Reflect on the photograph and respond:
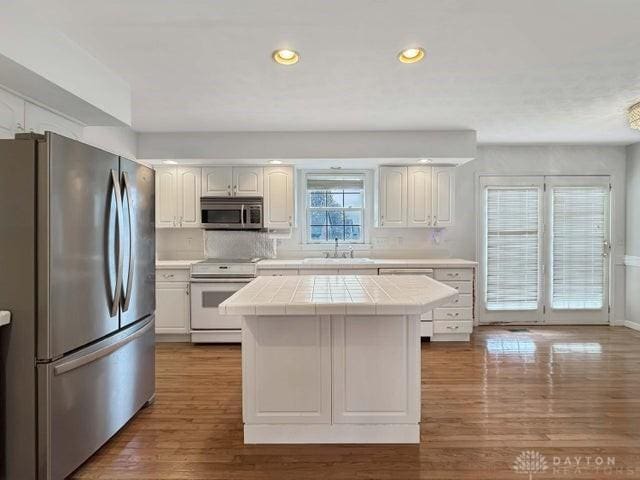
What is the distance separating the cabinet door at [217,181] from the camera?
Answer: 4.64 meters

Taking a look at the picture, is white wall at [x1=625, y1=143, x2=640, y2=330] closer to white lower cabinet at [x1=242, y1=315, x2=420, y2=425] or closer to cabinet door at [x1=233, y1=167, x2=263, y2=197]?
white lower cabinet at [x1=242, y1=315, x2=420, y2=425]

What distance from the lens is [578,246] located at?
17.0 feet

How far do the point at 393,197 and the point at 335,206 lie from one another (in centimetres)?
89

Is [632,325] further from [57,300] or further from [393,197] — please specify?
[57,300]

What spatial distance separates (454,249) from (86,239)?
438 centimetres

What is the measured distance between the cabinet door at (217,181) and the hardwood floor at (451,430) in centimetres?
195

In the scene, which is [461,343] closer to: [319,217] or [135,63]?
[319,217]

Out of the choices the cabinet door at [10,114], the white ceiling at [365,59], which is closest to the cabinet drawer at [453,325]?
the white ceiling at [365,59]

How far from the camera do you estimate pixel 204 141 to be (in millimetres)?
4430

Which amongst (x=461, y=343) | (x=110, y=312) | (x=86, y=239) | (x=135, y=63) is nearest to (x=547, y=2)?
(x=135, y=63)

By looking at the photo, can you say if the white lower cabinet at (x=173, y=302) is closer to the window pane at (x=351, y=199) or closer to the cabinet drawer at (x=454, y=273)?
the window pane at (x=351, y=199)

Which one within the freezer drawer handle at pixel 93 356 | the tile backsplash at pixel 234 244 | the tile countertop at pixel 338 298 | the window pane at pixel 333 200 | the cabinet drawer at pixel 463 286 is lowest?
the freezer drawer handle at pixel 93 356

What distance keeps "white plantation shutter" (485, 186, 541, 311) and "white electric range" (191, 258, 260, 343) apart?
3.28m

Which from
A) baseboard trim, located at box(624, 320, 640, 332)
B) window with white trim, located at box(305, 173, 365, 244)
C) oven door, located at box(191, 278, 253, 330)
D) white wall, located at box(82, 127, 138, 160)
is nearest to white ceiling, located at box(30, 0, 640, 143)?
white wall, located at box(82, 127, 138, 160)
